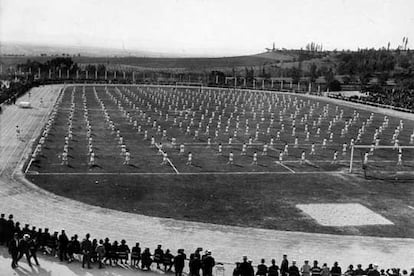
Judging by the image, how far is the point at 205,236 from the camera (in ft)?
72.9

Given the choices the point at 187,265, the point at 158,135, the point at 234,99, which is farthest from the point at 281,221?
the point at 234,99

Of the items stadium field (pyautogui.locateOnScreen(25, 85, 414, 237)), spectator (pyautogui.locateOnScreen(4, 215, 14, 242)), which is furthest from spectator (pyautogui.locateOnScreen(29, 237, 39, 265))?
stadium field (pyautogui.locateOnScreen(25, 85, 414, 237))

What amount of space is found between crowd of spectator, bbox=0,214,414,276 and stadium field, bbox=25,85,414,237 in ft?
20.8

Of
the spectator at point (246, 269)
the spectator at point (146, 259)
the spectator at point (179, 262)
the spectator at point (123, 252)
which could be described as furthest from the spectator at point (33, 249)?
the spectator at point (246, 269)

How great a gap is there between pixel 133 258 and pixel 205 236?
177 inches

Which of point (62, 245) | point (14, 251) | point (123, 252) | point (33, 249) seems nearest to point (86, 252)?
point (62, 245)

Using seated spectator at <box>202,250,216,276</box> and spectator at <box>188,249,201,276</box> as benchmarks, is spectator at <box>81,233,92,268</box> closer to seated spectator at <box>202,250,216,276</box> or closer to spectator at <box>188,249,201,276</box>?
spectator at <box>188,249,201,276</box>

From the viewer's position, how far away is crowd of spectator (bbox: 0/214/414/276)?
56.4ft

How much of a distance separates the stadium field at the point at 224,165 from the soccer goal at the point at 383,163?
5.8 inches

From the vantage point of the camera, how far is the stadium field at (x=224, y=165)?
2675 cm

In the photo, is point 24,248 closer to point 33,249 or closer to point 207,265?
point 33,249

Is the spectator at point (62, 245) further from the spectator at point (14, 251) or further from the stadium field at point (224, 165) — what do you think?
the stadium field at point (224, 165)

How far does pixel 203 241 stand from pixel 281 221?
16.0 feet

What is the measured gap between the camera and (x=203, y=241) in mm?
21609
